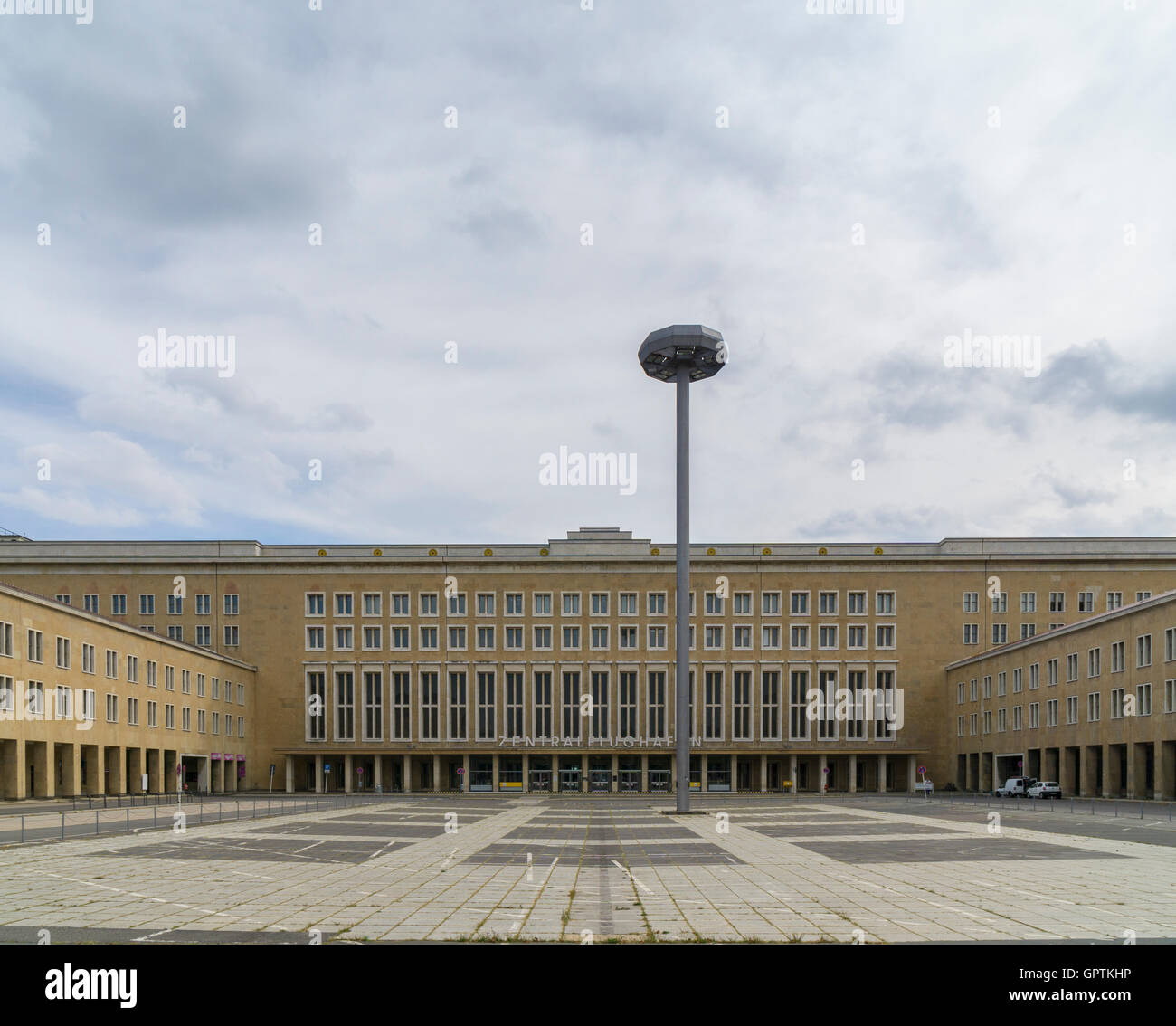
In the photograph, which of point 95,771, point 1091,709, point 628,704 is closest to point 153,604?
point 95,771

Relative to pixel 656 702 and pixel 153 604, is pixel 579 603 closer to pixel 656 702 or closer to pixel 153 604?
pixel 656 702

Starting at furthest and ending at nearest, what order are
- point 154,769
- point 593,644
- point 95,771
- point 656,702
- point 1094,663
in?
point 593,644
point 656,702
point 154,769
point 1094,663
point 95,771

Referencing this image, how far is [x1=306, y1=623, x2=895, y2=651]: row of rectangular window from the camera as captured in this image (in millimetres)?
97062

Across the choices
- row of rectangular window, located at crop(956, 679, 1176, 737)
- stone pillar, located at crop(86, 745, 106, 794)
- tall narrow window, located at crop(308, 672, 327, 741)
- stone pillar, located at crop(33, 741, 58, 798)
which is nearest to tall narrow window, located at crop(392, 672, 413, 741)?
tall narrow window, located at crop(308, 672, 327, 741)

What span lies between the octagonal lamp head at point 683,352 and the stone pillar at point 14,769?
138 ft

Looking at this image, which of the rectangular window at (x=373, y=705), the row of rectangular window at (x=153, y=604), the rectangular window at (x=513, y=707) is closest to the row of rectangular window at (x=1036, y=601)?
the rectangular window at (x=513, y=707)

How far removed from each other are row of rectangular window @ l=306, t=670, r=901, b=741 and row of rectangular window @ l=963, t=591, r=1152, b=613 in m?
10.7

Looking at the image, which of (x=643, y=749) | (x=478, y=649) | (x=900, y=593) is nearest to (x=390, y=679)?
(x=478, y=649)

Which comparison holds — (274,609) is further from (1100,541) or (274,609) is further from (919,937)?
(919,937)

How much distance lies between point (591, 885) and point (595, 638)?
253ft

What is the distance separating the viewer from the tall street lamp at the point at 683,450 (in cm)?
5384

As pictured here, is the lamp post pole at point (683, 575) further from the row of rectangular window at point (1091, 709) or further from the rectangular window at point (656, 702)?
the rectangular window at point (656, 702)

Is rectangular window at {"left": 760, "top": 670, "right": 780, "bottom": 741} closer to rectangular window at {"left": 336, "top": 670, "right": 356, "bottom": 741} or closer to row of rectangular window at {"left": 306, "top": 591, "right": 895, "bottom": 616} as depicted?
row of rectangular window at {"left": 306, "top": 591, "right": 895, "bottom": 616}

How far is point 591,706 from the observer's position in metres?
96.0
